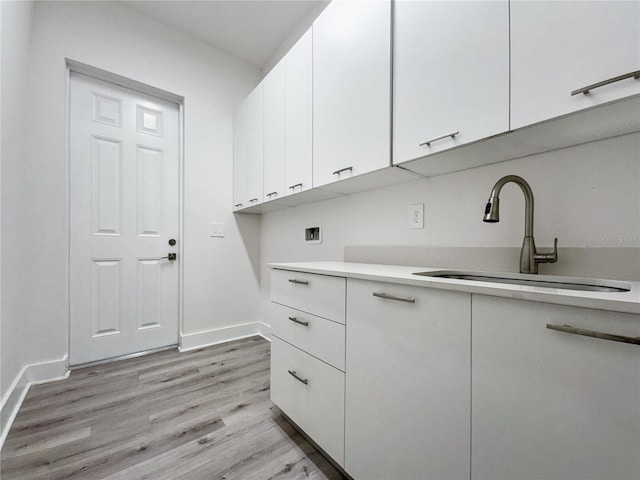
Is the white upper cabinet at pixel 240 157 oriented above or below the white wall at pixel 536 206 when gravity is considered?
above

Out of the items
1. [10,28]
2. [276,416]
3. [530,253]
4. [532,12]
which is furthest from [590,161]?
[10,28]

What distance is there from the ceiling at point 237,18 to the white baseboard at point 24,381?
9.10 ft

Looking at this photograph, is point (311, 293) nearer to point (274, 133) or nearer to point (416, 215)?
point (416, 215)

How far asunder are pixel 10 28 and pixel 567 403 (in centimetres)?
273

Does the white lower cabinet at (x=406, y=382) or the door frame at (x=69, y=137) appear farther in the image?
the door frame at (x=69, y=137)

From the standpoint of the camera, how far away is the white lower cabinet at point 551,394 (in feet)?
1.56

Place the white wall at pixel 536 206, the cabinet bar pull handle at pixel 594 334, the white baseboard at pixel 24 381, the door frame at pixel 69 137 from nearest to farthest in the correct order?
the cabinet bar pull handle at pixel 594 334
the white wall at pixel 536 206
the white baseboard at pixel 24 381
the door frame at pixel 69 137

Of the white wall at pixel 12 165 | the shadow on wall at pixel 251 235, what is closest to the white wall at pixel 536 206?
the shadow on wall at pixel 251 235

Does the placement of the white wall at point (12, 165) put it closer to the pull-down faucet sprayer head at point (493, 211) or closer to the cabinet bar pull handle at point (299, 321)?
the cabinet bar pull handle at point (299, 321)

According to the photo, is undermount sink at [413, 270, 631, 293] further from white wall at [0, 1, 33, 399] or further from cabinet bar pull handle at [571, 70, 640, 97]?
white wall at [0, 1, 33, 399]

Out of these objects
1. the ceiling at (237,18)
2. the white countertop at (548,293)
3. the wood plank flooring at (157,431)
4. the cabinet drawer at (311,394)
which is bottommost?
the wood plank flooring at (157,431)

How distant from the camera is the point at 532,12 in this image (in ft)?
2.40

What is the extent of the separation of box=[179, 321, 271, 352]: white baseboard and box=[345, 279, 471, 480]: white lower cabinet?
1.80 m

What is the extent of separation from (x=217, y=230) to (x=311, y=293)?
1.72 meters
